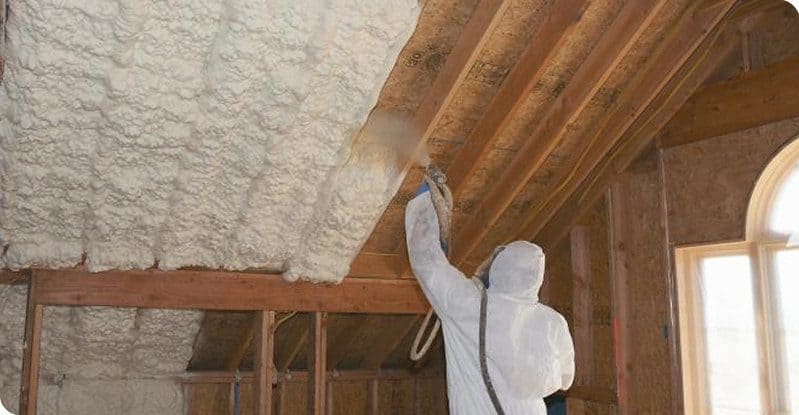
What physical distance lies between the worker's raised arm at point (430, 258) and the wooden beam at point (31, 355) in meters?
1.78

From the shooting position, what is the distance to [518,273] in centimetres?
284

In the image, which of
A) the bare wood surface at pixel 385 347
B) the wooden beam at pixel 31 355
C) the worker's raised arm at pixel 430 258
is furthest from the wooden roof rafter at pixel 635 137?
the wooden beam at pixel 31 355

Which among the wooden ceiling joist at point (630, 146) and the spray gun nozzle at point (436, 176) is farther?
the wooden ceiling joist at point (630, 146)

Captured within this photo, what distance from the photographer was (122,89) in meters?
3.07

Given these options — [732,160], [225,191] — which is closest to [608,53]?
[732,160]

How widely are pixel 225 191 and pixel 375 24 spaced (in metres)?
1.04

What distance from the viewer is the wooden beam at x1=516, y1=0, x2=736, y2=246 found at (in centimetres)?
411

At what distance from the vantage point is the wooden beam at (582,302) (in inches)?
201

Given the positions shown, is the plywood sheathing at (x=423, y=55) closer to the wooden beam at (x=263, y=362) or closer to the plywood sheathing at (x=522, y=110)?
the plywood sheathing at (x=522, y=110)

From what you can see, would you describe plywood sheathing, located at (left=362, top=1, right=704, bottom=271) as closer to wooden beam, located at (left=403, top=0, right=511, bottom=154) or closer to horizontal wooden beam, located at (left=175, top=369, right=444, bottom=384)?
wooden beam, located at (left=403, top=0, right=511, bottom=154)

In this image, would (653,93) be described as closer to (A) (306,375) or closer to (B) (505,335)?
(B) (505,335)

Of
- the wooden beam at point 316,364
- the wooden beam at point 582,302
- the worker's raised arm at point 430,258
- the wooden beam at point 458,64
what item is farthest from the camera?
the wooden beam at point 582,302

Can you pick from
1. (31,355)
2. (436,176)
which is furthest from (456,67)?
(31,355)

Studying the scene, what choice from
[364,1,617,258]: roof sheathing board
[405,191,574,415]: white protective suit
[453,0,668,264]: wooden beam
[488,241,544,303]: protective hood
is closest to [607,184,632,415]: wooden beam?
[453,0,668,264]: wooden beam
